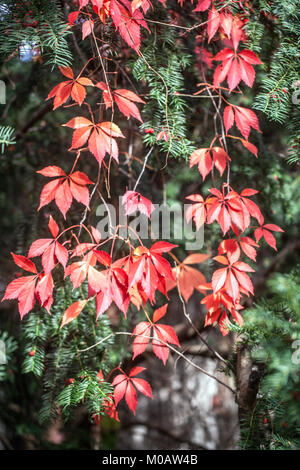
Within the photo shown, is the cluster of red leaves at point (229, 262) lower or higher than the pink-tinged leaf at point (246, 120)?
lower

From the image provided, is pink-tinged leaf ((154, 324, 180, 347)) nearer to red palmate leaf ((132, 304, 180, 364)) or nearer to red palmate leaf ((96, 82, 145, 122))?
red palmate leaf ((132, 304, 180, 364))

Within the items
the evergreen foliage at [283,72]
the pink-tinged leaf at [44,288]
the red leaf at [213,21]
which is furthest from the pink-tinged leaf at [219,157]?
the pink-tinged leaf at [44,288]

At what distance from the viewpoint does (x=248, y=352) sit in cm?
88

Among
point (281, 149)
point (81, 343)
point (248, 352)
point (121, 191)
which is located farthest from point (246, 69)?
point (281, 149)

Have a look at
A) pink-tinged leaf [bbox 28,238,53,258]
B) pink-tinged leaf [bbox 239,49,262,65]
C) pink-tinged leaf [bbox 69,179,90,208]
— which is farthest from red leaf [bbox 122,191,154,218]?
pink-tinged leaf [bbox 239,49,262,65]

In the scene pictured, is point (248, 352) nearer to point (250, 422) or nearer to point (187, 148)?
point (250, 422)

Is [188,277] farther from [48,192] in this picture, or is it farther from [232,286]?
[48,192]

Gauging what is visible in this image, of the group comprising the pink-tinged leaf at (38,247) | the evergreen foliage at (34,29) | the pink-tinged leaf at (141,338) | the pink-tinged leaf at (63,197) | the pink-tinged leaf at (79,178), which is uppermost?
the evergreen foliage at (34,29)

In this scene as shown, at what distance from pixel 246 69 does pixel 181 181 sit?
106cm

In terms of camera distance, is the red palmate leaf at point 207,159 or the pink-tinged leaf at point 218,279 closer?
the pink-tinged leaf at point 218,279

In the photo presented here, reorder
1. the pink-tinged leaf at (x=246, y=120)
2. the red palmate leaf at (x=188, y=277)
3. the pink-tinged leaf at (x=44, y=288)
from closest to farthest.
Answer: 1. the pink-tinged leaf at (x=44, y=288)
2. the pink-tinged leaf at (x=246, y=120)
3. the red palmate leaf at (x=188, y=277)

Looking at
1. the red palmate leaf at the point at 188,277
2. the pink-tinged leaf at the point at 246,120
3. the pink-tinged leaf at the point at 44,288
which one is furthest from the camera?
the red palmate leaf at the point at 188,277

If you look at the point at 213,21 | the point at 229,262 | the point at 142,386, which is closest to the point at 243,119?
the point at 213,21

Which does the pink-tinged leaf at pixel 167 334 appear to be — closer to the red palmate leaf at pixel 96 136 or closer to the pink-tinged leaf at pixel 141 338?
the pink-tinged leaf at pixel 141 338
